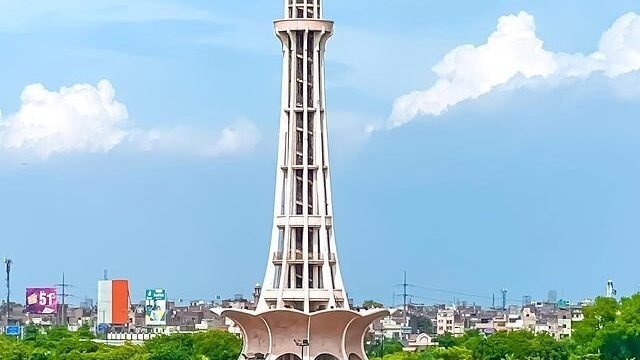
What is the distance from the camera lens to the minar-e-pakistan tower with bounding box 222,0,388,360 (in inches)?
3265

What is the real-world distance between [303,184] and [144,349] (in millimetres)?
63936

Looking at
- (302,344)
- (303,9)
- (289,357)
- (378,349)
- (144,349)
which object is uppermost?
(303,9)

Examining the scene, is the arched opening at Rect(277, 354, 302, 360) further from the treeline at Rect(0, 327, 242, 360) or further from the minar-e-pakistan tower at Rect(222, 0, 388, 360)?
the treeline at Rect(0, 327, 242, 360)

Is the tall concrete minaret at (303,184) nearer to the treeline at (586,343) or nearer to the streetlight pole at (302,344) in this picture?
the streetlight pole at (302,344)

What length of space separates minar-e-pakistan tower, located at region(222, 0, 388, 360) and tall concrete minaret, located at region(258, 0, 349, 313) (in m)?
0.04

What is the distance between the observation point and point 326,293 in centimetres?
8300

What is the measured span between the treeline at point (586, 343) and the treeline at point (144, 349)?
489 inches

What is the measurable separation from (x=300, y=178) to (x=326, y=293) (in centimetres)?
433

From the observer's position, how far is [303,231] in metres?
83.4

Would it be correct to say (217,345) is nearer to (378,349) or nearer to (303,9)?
(378,349)

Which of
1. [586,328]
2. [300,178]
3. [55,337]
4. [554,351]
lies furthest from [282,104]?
[55,337]

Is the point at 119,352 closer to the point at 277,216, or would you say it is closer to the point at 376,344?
the point at 376,344

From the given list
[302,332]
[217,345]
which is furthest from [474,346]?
[302,332]

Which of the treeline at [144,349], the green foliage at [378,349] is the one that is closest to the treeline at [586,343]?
the treeline at [144,349]
